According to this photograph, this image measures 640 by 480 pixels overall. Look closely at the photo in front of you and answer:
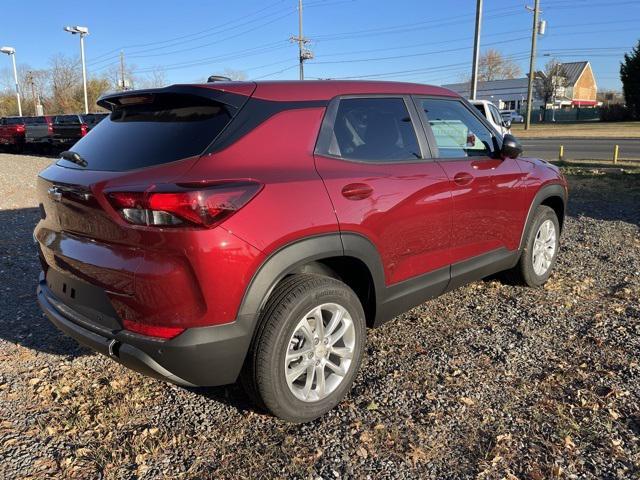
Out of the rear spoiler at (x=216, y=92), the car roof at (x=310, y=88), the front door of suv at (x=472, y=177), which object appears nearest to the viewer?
A: the rear spoiler at (x=216, y=92)

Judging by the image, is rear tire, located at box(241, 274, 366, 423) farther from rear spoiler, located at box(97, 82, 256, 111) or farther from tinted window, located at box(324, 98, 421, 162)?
rear spoiler, located at box(97, 82, 256, 111)

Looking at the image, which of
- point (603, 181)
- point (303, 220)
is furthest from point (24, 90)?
point (303, 220)

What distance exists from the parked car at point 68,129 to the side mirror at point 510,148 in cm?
1837

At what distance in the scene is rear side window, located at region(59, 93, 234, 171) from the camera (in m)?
2.61

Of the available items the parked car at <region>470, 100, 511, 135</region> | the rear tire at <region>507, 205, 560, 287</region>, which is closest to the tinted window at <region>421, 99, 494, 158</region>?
the rear tire at <region>507, 205, 560, 287</region>

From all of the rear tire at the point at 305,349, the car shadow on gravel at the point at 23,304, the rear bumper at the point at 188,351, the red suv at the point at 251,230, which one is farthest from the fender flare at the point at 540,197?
the car shadow on gravel at the point at 23,304

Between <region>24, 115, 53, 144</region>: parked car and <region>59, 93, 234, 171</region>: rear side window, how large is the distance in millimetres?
21307

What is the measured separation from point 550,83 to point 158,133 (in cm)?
7673

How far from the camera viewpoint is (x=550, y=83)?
2763 inches

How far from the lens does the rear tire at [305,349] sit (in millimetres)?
2629

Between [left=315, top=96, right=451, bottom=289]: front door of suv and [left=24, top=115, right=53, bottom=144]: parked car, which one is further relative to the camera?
[left=24, top=115, right=53, bottom=144]: parked car

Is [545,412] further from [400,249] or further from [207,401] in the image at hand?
[207,401]

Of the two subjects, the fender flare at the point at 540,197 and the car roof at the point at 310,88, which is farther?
the fender flare at the point at 540,197

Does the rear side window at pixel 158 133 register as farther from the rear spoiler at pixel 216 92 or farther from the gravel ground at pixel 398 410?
the gravel ground at pixel 398 410
